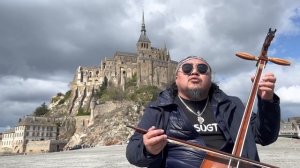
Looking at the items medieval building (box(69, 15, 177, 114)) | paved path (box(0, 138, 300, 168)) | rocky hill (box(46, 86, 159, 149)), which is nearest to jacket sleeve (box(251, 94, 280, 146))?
paved path (box(0, 138, 300, 168))

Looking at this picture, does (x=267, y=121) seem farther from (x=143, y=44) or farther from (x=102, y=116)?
(x=143, y=44)

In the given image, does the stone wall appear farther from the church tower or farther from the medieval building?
the church tower

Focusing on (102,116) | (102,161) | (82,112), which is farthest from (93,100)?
(102,161)

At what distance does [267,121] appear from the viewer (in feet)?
9.50

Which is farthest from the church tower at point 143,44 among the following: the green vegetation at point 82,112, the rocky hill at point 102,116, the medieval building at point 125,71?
the green vegetation at point 82,112

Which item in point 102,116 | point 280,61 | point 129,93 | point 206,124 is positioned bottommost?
point 206,124

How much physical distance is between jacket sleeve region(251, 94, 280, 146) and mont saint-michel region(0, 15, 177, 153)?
2312 inches

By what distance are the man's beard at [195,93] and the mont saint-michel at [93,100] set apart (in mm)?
58584

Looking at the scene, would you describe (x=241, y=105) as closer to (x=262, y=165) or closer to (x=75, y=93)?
(x=262, y=165)

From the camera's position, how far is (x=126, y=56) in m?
93.6

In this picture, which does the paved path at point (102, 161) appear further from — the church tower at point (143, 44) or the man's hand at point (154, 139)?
the church tower at point (143, 44)

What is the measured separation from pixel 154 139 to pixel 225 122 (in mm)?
851

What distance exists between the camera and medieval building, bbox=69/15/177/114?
88.2m

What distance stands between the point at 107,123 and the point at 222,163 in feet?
192
